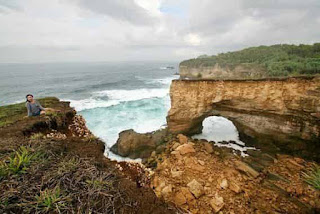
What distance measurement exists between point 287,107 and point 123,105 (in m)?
17.7

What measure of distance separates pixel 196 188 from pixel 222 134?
6.94 m

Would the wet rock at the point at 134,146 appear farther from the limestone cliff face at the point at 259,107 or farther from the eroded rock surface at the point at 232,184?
the limestone cliff face at the point at 259,107

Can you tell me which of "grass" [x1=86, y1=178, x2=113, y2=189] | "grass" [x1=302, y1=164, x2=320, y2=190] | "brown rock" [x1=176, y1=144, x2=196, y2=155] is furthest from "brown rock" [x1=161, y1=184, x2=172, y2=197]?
"grass" [x1=302, y1=164, x2=320, y2=190]

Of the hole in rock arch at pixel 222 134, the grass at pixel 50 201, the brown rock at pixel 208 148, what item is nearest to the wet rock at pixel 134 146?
the brown rock at pixel 208 148

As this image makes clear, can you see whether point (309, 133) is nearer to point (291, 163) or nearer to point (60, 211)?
point (291, 163)

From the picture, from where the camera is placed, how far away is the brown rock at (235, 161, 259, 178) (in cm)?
670

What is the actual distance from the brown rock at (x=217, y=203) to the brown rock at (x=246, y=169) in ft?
7.28

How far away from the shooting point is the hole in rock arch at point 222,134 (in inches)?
390

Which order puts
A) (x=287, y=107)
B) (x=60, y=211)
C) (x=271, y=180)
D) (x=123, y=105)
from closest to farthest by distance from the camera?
(x=60, y=211)
(x=271, y=180)
(x=287, y=107)
(x=123, y=105)

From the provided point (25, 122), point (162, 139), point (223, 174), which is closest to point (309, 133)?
point (223, 174)

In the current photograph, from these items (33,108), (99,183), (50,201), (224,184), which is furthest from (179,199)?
(33,108)

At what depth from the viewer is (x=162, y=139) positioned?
10.7 metres

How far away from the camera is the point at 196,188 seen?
19.0 ft

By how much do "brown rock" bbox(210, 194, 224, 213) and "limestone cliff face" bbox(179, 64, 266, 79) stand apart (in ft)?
51.2
